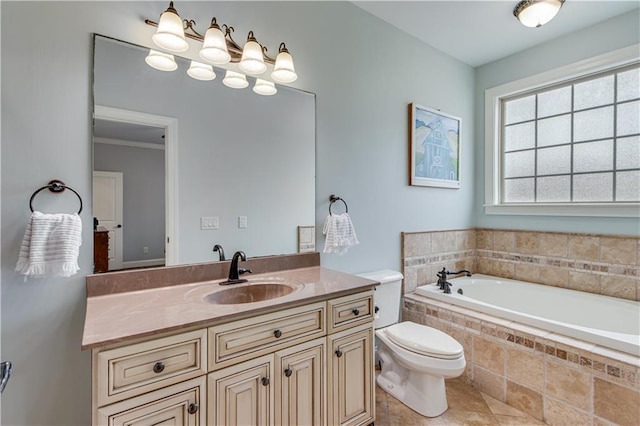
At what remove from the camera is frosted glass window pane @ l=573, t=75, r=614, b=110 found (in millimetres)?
2465

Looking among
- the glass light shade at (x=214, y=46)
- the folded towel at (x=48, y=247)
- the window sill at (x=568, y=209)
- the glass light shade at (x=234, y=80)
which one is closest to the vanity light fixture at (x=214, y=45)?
the glass light shade at (x=214, y=46)

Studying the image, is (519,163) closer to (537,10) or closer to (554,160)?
(554,160)

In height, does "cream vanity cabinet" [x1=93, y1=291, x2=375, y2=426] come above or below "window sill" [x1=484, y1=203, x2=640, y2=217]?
below

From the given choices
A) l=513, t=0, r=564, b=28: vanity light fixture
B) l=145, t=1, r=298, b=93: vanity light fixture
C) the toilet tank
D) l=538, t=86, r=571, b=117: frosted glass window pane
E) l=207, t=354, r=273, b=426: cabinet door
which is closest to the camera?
l=207, t=354, r=273, b=426: cabinet door

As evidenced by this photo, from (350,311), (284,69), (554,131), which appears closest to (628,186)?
(554,131)

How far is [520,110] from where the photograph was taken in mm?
2973

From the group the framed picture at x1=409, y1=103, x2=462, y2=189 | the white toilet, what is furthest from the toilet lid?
the framed picture at x1=409, y1=103, x2=462, y2=189

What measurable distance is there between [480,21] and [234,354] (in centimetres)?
280

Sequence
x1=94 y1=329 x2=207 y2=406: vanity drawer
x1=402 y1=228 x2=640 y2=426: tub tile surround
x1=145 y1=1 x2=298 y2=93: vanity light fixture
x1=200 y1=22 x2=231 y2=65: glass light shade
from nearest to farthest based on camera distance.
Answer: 1. x1=94 y1=329 x2=207 y2=406: vanity drawer
2. x1=145 y1=1 x2=298 y2=93: vanity light fixture
3. x1=200 y1=22 x2=231 y2=65: glass light shade
4. x1=402 y1=228 x2=640 y2=426: tub tile surround

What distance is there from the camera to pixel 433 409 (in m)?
1.86

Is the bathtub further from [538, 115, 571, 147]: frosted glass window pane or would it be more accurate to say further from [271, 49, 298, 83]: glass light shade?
[271, 49, 298, 83]: glass light shade

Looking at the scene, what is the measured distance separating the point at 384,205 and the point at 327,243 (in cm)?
67

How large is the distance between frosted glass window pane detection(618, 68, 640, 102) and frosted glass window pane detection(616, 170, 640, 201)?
58cm

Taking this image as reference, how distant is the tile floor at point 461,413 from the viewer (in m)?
1.81
